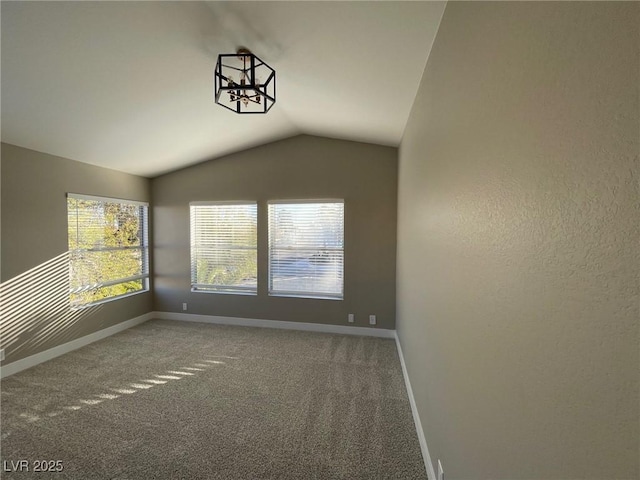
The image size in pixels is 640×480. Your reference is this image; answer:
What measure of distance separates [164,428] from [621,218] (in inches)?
114

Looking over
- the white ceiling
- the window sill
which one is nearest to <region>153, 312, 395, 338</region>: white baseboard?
the window sill

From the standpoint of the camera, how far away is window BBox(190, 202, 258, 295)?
4703 millimetres

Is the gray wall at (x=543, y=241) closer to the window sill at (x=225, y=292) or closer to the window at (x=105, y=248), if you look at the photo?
the window sill at (x=225, y=292)

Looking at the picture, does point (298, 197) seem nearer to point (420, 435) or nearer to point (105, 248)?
point (105, 248)

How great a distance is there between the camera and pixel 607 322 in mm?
499

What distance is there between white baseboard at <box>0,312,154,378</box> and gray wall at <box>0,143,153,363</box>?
0.20ft

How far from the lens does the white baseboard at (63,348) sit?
3.12 m

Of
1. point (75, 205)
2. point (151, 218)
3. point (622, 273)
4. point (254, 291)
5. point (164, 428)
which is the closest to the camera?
point (622, 273)

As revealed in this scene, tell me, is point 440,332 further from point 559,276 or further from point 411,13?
point 411,13

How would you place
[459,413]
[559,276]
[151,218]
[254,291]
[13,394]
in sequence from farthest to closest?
[151,218], [254,291], [13,394], [459,413], [559,276]

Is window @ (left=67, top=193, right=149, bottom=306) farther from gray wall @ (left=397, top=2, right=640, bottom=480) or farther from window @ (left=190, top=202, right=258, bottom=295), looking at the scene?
gray wall @ (left=397, top=2, right=640, bottom=480)

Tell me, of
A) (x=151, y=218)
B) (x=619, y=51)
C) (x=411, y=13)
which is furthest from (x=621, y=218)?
(x=151, y=218)

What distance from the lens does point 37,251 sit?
3367mm

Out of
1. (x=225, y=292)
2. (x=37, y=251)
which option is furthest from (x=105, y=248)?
(x=225, y=292)
